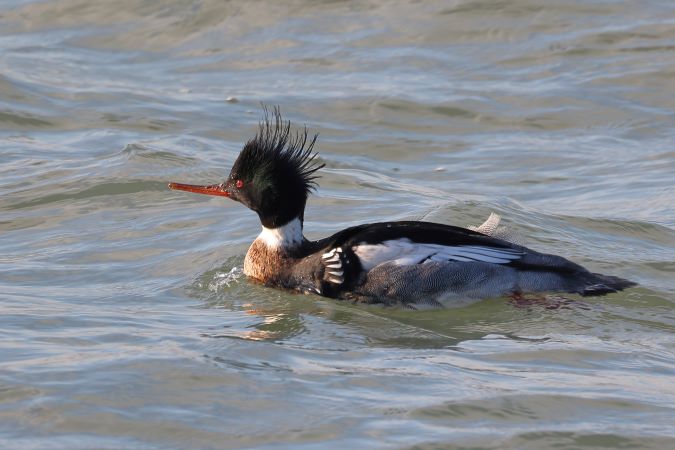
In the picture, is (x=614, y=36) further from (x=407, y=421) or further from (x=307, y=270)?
(x=407, y=421)

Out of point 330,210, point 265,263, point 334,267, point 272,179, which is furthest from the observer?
point 330,210

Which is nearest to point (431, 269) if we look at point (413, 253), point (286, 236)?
point (413, 253)

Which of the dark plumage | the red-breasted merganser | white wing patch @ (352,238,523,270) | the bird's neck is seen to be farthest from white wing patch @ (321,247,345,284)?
Result: the dark plumage

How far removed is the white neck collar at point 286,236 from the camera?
950 cm

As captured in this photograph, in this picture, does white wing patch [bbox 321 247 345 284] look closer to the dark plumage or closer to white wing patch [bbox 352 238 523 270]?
white wing patch [bbox 352 238 523 270]

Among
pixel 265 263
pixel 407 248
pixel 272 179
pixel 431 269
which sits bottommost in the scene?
pixel 265 263

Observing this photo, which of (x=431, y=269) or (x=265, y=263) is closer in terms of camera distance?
(x=431, y=269)

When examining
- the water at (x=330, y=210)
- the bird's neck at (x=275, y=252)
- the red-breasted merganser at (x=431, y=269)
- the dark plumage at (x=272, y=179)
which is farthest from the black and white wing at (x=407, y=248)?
the dark plumage at (x=272, y=179)

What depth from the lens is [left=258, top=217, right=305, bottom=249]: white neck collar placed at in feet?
31.2

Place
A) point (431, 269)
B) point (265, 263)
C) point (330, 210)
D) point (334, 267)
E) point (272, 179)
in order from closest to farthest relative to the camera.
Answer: point (431, 269) < point (334, 267) < point (272, 179) < point (265, 263) < point (330, 210)

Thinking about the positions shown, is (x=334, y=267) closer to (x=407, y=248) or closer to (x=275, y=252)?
(x=407, y=248)

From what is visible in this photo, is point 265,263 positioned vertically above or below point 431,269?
below

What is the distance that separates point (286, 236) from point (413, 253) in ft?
3.75

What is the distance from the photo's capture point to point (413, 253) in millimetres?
8844
